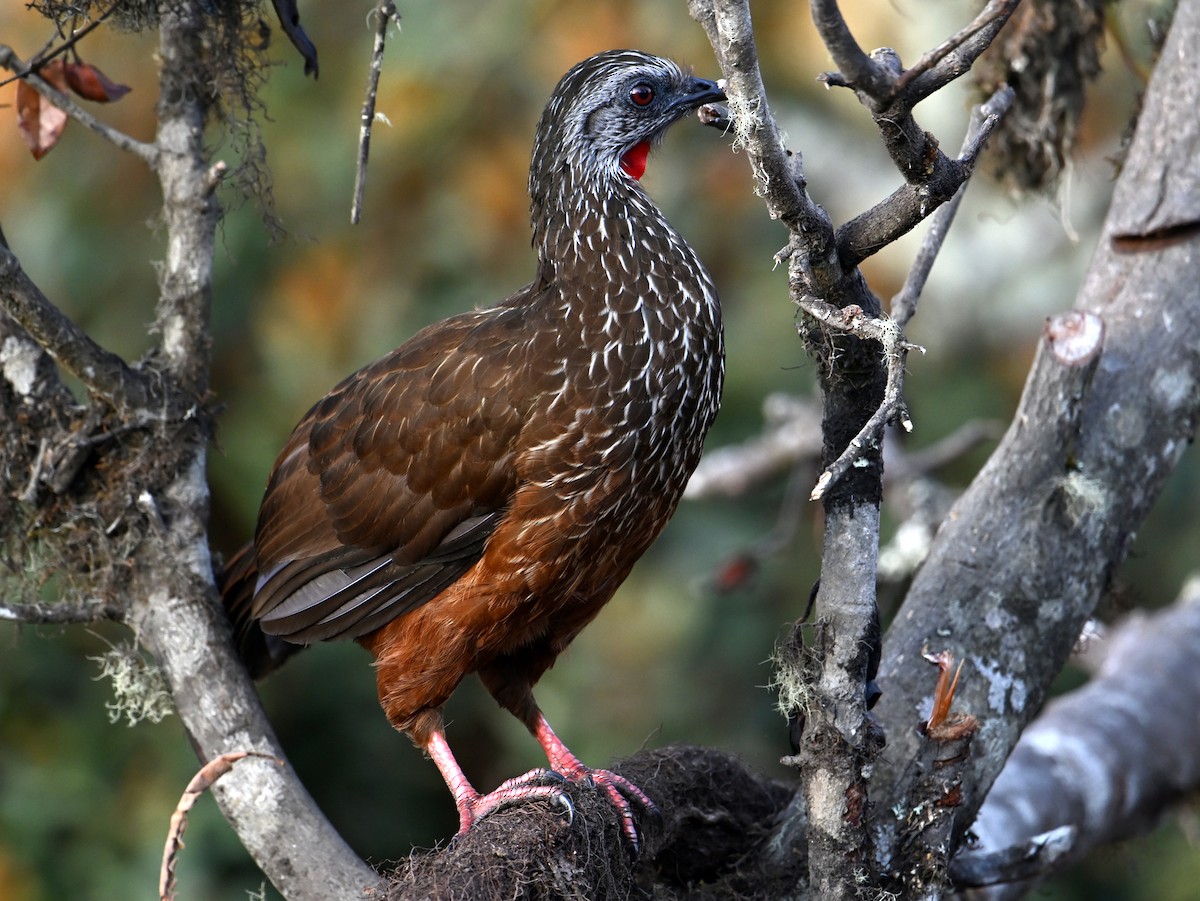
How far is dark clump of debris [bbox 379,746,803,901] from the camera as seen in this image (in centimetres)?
241

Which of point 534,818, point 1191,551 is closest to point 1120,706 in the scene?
point 1191,551

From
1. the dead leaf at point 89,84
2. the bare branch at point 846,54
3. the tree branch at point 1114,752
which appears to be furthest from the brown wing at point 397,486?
the tree branch at point 1114,752

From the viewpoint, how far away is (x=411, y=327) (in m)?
4.86

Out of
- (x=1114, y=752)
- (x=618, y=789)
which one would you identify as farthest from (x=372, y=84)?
(x=1114, y=752)

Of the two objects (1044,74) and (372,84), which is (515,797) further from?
(1044,74)

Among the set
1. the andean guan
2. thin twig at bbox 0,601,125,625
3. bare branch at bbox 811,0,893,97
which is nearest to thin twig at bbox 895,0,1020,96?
bare branch at bbox 811,0,893,97

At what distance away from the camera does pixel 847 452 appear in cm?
181

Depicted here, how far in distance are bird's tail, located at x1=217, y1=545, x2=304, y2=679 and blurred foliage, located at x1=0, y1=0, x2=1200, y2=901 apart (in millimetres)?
1470

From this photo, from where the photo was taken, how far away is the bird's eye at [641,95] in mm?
2955

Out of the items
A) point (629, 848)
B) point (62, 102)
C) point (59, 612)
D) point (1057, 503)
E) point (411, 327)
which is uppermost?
point (411, 327)

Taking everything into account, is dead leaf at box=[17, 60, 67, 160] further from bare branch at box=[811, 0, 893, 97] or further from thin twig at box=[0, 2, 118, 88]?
bare branch at box=[811, 0, 893, 97]

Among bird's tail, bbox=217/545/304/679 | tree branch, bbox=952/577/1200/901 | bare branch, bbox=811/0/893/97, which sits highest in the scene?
bird's tail, bbox=217/545/304/679

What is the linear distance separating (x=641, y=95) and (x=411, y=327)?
2074 millimetres

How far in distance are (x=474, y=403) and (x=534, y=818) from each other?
83 centimetres
